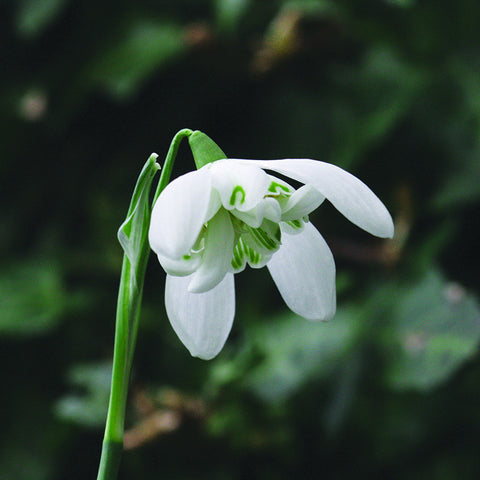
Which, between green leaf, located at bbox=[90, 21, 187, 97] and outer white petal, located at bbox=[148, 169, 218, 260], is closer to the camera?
outer white petal, located at bbox=[148, 169, 218, 260]

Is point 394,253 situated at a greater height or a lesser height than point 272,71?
lesser

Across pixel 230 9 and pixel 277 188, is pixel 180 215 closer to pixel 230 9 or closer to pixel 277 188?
pixel 277 188

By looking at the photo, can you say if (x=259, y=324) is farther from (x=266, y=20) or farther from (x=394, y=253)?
(x=266, y=20)

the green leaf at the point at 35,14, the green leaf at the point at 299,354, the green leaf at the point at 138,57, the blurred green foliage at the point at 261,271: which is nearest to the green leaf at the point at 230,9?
the blurred green foliage at the point at 261,271

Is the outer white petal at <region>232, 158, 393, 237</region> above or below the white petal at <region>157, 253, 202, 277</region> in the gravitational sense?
above

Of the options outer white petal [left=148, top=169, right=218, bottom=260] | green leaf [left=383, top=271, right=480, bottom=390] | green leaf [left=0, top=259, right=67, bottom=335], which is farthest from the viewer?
green leaf [left=0, top=259, right=67, bottom=335]

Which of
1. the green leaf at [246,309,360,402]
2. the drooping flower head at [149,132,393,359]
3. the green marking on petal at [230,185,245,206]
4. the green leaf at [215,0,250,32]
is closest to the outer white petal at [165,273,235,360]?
the drooping flower head at [149,132,393,359]

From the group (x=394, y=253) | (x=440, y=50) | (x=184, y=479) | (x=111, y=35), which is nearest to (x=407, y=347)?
(x=394, y=253)

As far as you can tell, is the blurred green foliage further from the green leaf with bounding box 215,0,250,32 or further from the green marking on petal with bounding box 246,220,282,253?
the green marking on petal with bounding box 246,220,282,253
